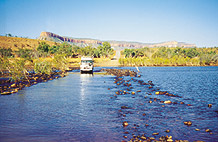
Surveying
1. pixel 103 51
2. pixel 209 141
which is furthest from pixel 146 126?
pixel 103 51

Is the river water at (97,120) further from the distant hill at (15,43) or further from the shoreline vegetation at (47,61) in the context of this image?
the distant hill at (15,43)

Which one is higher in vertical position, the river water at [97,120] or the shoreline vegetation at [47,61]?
the shoreline vegetation at [47,61]

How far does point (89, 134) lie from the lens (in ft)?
29.8

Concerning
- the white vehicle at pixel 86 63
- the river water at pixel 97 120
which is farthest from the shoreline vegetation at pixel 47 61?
the river water at pixel 97 120

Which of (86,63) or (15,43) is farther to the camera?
(15,43)

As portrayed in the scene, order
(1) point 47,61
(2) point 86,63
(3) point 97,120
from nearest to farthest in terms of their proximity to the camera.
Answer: (3) point 97,120 < (2) point 86,63 < (1) point 47,61

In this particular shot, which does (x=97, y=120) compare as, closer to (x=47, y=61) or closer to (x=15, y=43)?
(x=47, y=61)

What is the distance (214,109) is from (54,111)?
37.9 ft

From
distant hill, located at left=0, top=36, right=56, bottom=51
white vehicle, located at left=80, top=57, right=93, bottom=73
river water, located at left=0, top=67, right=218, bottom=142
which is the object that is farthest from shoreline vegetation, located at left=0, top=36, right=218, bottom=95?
river water, located at left=0, top=67, right=218, bottom=142

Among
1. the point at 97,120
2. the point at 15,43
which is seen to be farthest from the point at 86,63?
the point at 15,43

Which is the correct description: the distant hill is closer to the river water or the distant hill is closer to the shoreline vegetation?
the shoreline vegetation

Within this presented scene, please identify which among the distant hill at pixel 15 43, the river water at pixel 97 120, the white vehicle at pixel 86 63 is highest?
the distant hill at pixel 15 43

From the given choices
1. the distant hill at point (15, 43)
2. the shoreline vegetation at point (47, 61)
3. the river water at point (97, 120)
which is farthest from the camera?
the distant hill at point (15, 43)

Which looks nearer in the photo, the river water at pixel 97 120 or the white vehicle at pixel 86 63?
the river water at pixel 97 120
